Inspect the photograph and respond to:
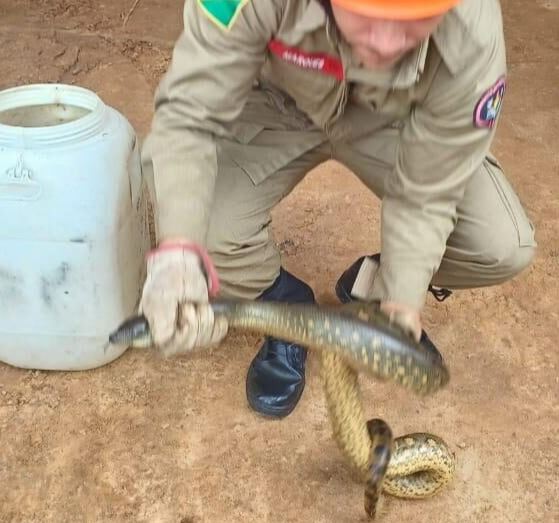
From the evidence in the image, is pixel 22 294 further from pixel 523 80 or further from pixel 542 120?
pixel 523 80

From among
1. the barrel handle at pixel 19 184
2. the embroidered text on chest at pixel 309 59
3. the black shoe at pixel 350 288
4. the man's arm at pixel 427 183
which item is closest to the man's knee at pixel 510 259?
the man's arm at pixel 427 183

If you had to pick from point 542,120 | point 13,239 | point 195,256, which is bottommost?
point 542,120

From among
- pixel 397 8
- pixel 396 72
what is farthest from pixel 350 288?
pixel 397 8

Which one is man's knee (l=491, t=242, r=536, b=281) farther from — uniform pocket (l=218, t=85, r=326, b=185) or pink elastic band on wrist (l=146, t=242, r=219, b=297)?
pink elastic band on wrist (l=146, t=242, r=219, b=297)

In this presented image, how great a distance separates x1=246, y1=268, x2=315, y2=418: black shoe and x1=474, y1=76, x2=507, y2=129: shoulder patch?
2.28 feet

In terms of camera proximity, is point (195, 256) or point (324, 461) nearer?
point (195, 256)

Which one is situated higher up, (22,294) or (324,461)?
(22,294)

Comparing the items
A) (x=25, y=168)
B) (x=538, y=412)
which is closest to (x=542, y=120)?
(x=538, y=412)

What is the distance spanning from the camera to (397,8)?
1298mm

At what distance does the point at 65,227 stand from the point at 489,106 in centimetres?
91

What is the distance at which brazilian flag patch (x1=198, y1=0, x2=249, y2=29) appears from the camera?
5.08ft

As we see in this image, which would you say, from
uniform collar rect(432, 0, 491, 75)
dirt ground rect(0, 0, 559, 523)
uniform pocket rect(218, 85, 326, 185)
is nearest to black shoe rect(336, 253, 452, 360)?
dirt ground rect(0, 0, 559, 523)

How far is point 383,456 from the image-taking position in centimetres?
166

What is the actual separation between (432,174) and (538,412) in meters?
0.69
